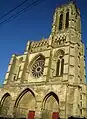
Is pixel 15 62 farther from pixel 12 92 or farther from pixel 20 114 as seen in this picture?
pixel 20 114

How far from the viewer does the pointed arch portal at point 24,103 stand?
72.6 ft

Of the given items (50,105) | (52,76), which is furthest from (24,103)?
(52,76)

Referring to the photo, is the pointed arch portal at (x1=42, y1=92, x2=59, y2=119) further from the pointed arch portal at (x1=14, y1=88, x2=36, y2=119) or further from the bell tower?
the bell tower

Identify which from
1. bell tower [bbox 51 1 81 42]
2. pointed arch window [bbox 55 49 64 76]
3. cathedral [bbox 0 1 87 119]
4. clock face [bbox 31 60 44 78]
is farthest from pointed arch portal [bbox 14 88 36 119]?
bell tower [bbox 51 1 81 42]

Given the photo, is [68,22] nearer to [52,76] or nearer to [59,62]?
[59,62]

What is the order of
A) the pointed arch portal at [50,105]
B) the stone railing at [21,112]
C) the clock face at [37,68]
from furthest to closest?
the clock face at [37,68], the stone railing at [21,112], the pointed arch portal at [50,105]

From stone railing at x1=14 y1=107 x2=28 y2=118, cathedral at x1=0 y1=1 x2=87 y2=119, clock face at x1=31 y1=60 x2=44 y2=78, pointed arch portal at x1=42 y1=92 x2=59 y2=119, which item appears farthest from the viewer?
clock face at x1=31 y1=60 x2=44 y2=78

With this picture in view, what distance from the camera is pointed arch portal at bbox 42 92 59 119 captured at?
65.2ft

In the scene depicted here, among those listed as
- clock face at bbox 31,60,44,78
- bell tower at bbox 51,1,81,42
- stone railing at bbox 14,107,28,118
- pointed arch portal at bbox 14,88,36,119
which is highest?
bell tower at bbox 51,1,81,42

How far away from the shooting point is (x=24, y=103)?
2266 cm

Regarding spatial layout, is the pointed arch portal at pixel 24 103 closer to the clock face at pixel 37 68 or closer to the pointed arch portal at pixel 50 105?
the pointed arch portal at pixel 50 105

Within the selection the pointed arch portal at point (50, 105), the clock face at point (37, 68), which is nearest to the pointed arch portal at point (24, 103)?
the pointed arch portal at point (50, 105)

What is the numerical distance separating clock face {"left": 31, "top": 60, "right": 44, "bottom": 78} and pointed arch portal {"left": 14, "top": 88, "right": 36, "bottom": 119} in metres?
3.57

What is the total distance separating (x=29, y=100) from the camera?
2256 centimetres
